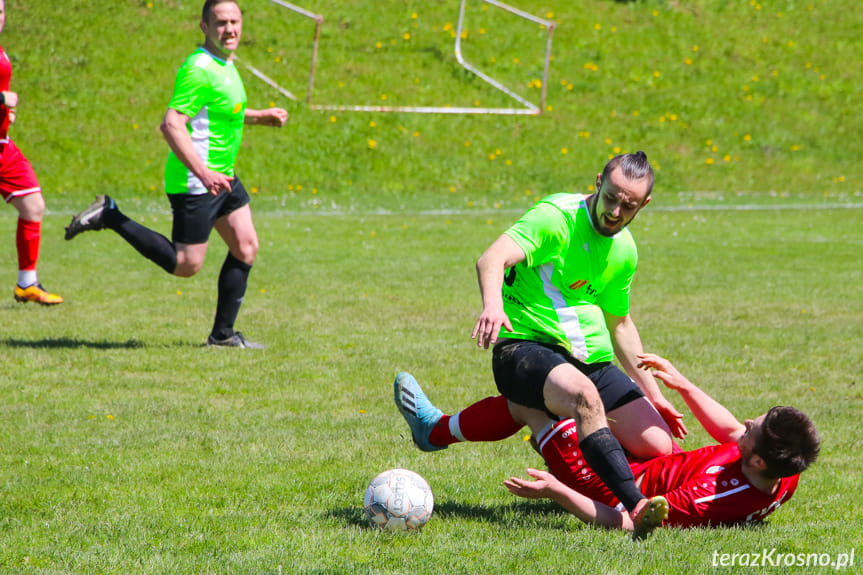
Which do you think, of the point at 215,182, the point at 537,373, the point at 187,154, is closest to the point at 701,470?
the point at 537,373

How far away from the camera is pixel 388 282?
1160 cm

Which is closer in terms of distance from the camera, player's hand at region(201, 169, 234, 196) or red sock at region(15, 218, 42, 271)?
player's hand at region(201, 169, 234, 196)

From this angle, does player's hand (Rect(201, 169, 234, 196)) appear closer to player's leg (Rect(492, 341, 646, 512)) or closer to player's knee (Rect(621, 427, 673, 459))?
player's leg (Rect(492, 341, 646, 512))

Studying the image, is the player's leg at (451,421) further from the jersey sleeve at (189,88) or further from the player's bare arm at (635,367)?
the jersey sleeve at (189,88)

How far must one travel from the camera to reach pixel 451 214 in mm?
18906

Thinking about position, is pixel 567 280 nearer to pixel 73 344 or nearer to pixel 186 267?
pixel 186 267

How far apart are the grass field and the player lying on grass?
0.43ft

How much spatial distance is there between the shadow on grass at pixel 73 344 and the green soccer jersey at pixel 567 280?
4.15 meters

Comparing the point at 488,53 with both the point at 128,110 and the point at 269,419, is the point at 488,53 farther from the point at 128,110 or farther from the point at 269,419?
the point at 269,419

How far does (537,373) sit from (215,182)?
3760 mm

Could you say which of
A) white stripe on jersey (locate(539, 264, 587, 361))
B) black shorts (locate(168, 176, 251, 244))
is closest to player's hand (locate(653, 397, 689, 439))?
white stripe on jersey (locate(539, 264, 587, 361))

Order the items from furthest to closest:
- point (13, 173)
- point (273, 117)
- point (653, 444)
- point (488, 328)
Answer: point (13, 173), point (273, 117), point (653, 444), point (488, 328)

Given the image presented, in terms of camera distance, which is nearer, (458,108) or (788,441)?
(788,441)

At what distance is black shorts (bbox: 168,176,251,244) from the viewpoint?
304 inches
